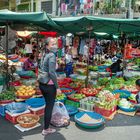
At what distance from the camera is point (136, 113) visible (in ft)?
18.2

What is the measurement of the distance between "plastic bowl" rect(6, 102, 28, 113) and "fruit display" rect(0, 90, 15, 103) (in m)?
0.39

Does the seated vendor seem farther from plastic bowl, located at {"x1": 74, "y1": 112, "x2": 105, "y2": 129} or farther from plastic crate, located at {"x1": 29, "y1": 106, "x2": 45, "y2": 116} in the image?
plastic bowl, located at {"x1": 74, "y1": 112, "x2": 105, "y2": 129}

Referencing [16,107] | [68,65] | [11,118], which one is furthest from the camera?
[68,65]

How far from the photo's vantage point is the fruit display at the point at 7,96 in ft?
17.5

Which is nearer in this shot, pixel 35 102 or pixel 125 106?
pixel 35 102

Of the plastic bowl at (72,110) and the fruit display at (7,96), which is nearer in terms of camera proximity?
the plastic bowl at (72,110)

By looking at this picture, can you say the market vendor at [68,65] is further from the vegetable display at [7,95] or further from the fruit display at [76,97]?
the vegetable display at [7,95]

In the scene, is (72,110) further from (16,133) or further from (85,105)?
(16,133)

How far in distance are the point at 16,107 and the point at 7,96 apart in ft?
2.33

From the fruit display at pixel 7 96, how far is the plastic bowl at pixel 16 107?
1.27ft

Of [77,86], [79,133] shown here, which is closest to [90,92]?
[77,86]

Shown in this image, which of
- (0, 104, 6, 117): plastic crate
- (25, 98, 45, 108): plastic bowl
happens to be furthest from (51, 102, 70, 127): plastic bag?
(0, 104, 6, 117): plastic crate

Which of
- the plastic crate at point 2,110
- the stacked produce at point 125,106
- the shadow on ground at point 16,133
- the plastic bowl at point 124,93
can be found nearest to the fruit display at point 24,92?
the plastic crate at point 2,110

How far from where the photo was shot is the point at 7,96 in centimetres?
553
